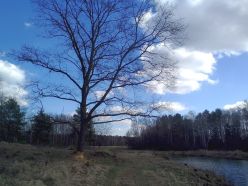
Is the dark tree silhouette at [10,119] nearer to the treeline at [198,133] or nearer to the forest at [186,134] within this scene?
the forest at [186,134]

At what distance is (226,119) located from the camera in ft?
407

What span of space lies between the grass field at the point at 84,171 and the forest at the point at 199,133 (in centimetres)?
7528

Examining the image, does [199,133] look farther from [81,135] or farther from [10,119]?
[81,135]

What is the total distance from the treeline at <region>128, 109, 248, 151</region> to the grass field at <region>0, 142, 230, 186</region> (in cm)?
7555

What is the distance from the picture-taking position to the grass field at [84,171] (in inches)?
662

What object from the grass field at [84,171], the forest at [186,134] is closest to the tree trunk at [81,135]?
the grass field at [84,171]

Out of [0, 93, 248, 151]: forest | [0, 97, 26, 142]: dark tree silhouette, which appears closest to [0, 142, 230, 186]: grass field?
[0, 97, 26, 142]: dark tree silhouette

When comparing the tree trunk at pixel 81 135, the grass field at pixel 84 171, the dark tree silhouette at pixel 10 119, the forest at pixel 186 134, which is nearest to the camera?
the grass field at pixel 84 171

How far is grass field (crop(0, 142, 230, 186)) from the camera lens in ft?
55.2

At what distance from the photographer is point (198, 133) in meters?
118

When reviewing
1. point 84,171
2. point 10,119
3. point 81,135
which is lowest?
point 84,171

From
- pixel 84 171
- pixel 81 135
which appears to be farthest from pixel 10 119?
pixel 84 171

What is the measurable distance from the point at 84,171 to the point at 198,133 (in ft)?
334

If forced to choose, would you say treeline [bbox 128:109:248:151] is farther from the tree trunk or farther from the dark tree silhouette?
the tree trunk
